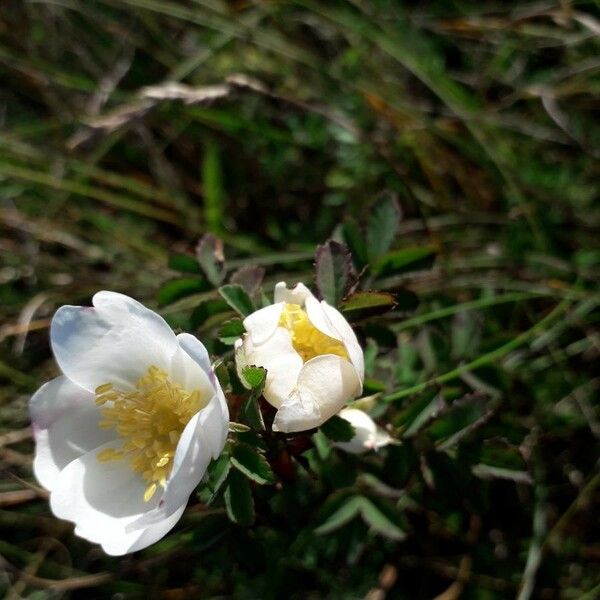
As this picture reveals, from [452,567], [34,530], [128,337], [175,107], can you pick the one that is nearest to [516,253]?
[452,567]

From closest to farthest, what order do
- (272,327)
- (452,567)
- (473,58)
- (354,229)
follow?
(272,327)
(354,229)
(452,567)
(473,58)

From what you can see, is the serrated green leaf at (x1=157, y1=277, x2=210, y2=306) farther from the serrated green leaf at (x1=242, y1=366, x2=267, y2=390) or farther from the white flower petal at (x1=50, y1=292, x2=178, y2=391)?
the serrated green leaf at (x1=242, y1=366, x2=267, y2=390)

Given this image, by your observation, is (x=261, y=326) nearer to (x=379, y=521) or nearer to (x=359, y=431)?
(x=359, y=431)

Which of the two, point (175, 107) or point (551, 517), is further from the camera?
point (175, 107)

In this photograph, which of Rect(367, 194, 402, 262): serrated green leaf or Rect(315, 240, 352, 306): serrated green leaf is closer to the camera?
Rect(315, 240, 352, 306): serrated green leaf

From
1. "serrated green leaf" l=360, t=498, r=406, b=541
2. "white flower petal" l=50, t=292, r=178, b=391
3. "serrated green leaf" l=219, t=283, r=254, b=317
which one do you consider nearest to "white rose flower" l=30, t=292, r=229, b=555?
"white flower petal" l=50, t=292, r=178, b=391

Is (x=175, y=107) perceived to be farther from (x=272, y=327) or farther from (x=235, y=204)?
(x=272, y=327)

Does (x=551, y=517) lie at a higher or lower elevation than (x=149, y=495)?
lower
